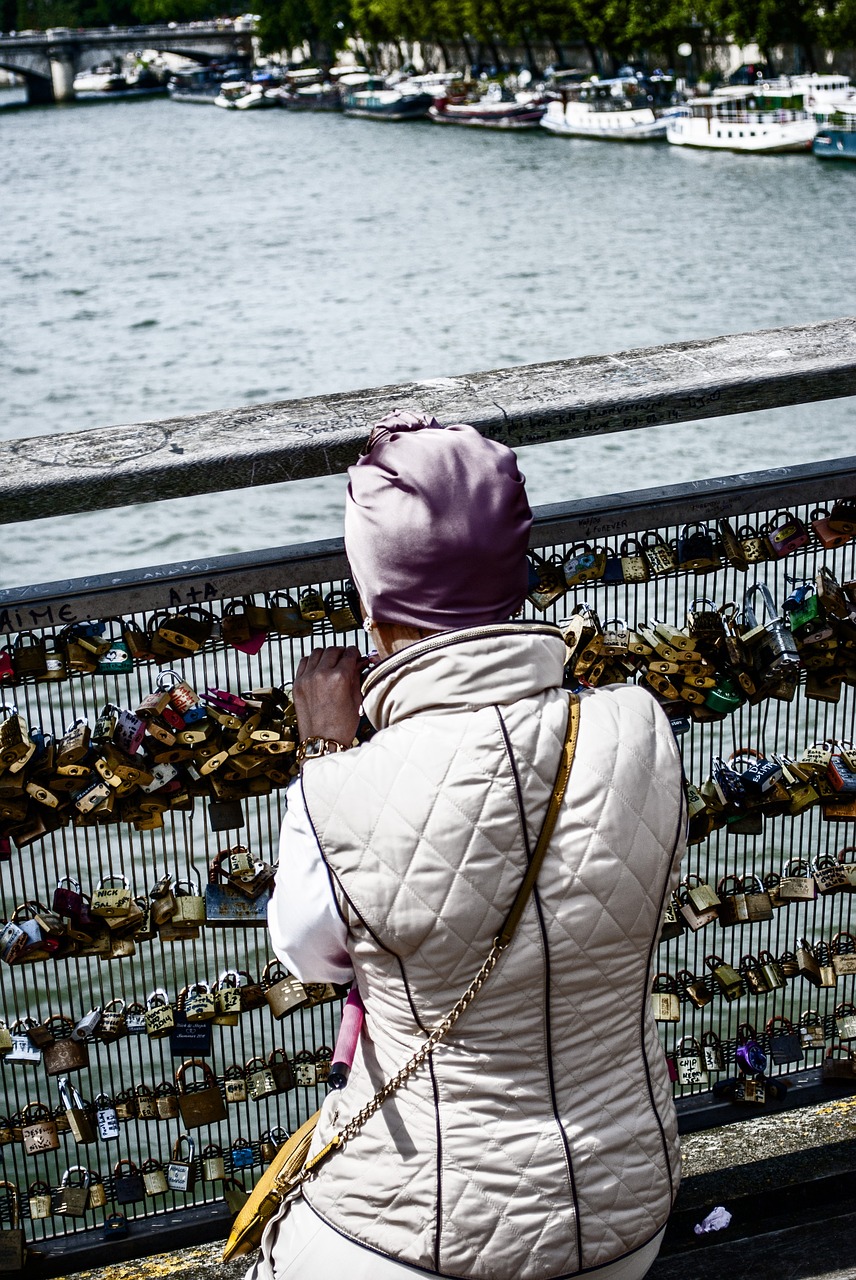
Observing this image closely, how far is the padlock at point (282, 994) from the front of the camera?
2.28 m

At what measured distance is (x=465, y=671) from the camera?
1.25 m

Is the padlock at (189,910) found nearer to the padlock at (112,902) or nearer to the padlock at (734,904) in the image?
the padlock at (112,902)

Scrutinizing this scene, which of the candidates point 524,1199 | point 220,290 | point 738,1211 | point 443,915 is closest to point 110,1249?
point 738,1211

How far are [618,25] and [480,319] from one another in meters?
29.0

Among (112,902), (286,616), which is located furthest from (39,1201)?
(286,616)

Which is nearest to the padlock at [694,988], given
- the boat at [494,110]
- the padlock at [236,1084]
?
the padlock at [236,1084]

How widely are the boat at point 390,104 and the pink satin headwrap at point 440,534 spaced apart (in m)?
56.0

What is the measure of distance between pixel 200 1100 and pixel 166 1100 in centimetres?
5

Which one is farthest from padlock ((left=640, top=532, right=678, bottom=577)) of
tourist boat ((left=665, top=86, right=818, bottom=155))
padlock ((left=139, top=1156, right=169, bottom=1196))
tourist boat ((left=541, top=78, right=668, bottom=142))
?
tourist boat ((left=541, top=78, right=668, bottom=142))

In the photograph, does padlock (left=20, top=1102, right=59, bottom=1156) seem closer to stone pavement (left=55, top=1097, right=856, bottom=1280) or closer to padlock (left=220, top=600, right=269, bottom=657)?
stone pavement (left=55, top=1097, right=856, bottom=1280)

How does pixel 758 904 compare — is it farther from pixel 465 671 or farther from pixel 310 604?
pixel 465 671

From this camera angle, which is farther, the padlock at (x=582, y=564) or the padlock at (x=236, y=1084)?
the padlock at (x=236, y=1084)

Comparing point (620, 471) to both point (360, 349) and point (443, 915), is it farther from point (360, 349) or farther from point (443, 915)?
point (443, 915)

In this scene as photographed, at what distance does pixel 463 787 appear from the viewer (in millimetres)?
1229
